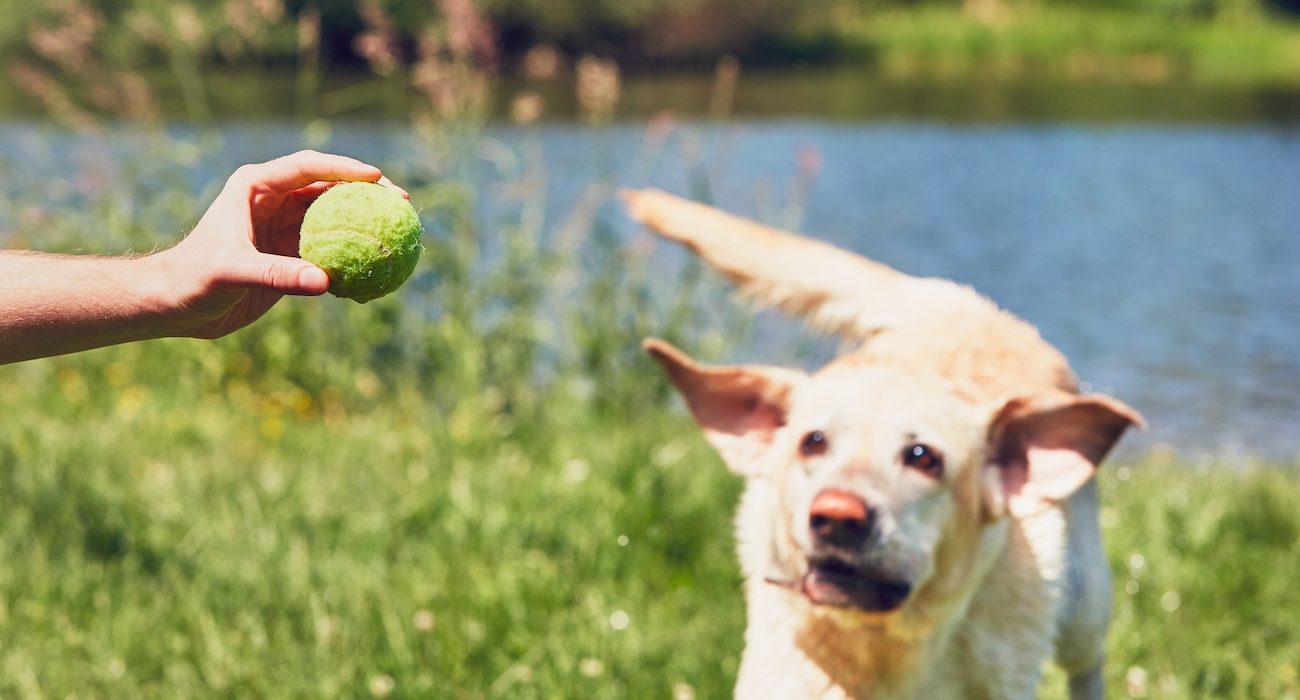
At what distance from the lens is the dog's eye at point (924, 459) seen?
8.98ft

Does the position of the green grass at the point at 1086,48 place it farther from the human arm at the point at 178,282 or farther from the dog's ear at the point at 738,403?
the human arm at the point at 178,282

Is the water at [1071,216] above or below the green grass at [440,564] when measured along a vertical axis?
below

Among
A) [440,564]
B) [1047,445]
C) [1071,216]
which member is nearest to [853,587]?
[1047,445]

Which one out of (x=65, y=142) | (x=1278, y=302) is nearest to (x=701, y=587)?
(x=1278, y=302)

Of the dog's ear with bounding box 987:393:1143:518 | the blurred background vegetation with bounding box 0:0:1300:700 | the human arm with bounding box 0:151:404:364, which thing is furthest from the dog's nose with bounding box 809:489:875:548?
the human arm with bounding box 0:151:404:364

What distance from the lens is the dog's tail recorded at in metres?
3.58

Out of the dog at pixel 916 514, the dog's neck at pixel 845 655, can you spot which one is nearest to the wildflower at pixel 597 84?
the dog at pixel 916 514

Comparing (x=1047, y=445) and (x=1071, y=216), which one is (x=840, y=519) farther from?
(x=1071, y=216)

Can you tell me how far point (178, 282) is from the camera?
185 cm

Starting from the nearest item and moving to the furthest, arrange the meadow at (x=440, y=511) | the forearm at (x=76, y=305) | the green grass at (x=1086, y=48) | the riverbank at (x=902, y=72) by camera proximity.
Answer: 1. the forearm at (x=76, y=305)
2. the meadow at (x=440, y=511)
3. the riverbank at (x=902, y=72)
4. the green grass at (x=1086, y=48)

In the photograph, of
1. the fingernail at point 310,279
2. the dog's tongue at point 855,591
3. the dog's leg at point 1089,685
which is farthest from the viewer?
the dog's leg at point 1089,685

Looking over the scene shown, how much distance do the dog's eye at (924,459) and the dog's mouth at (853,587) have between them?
227 mm

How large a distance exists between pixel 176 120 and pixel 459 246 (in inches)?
422

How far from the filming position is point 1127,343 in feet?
29.1
